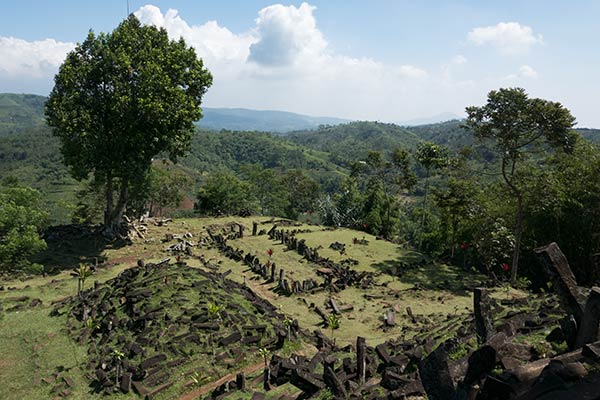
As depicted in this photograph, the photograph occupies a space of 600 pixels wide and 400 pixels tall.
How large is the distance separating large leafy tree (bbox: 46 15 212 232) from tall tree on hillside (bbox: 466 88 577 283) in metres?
21.2

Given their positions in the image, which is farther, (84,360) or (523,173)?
(523,173)

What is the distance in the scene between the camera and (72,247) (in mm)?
31594

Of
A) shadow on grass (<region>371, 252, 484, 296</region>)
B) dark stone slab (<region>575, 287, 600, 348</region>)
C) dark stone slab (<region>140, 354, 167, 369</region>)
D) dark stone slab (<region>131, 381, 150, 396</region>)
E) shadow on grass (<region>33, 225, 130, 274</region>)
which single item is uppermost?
dark stone slab (<region>575, 287, 600, 348</region>)

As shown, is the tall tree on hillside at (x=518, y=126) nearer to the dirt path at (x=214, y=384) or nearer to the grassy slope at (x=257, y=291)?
the grassy slope at (x=257, y=291)

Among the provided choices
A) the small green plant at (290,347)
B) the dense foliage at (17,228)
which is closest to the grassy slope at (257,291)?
the dense foliage at (17,228)

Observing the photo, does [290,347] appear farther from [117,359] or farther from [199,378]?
[117,359]

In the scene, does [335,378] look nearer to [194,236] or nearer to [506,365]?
[506,365]

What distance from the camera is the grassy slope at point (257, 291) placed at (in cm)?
1523

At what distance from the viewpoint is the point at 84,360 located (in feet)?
50.5

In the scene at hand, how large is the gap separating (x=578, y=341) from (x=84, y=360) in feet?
52.8

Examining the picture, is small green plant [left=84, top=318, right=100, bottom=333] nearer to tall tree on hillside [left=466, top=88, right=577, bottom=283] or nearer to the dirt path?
the dirt path

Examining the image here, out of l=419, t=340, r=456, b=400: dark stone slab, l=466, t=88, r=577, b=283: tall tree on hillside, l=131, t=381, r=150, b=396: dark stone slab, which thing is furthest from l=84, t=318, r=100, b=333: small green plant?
l=466, t=88, r=577, b=283: tall tree on hillside

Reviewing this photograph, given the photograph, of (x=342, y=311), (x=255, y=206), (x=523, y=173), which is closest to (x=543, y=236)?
(x=523, y=173)

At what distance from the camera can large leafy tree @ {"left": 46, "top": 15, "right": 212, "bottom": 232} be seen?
28.5 meters
